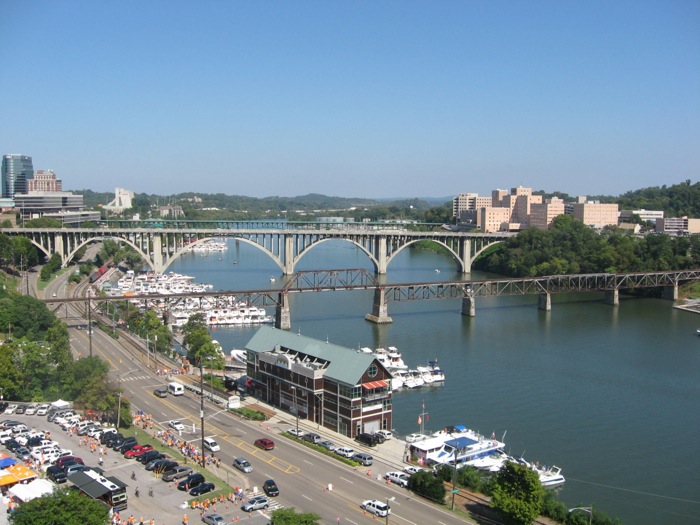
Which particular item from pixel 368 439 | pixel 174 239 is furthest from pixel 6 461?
pixel 174 239

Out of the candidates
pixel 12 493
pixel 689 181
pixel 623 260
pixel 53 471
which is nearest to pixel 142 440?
pixel 53 471

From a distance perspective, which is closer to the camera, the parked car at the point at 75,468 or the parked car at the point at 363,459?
the parked car at the point at 75,468

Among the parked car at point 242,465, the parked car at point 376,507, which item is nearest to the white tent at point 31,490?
the parked car at point 242,465

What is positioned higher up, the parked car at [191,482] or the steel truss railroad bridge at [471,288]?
the steel truss railroad bridge at [471,288]

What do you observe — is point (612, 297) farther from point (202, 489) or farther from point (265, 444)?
point (202, 489)

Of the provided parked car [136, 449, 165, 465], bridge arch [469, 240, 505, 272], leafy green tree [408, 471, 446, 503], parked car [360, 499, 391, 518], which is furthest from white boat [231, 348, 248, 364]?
bridge arch [469, 240, 505, 272]

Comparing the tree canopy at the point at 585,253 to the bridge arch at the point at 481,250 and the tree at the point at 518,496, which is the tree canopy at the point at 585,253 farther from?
the tree at the point at 518,496

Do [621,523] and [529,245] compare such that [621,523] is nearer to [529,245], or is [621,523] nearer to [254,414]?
[254,414]
